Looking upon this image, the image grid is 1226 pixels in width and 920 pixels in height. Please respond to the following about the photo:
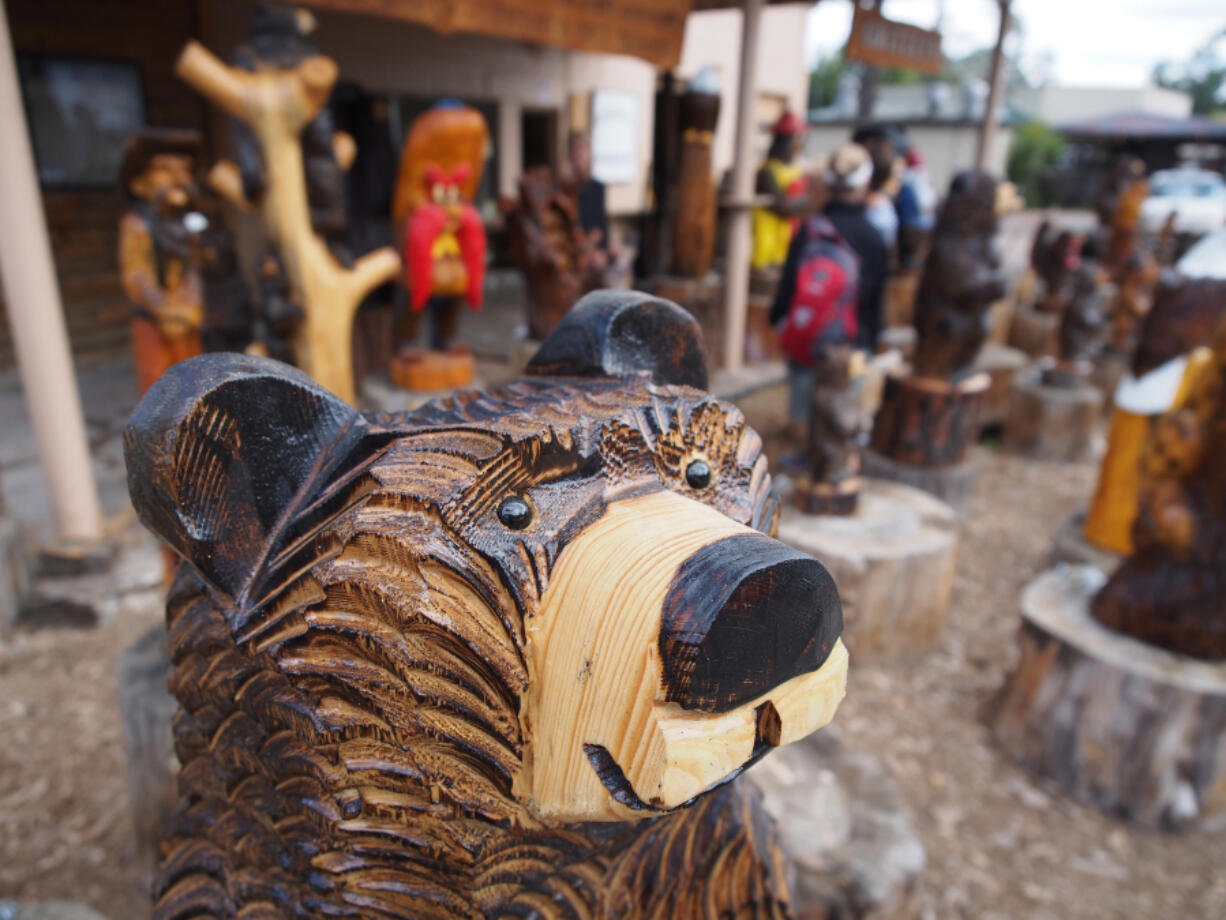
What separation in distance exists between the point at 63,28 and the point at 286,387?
5006 mm

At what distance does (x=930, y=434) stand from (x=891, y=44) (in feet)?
7.97

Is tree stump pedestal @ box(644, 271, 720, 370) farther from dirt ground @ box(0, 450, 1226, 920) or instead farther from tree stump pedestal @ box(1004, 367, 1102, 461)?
dirt ground @ box(0, 450, 1226, 920)

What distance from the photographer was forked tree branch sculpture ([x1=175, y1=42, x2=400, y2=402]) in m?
2.21

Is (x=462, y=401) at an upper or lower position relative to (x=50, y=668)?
upper

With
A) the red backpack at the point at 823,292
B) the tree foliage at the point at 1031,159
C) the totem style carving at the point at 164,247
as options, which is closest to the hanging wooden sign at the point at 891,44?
the red backpack at the point at 823,292

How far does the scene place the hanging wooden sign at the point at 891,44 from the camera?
4.38 meters

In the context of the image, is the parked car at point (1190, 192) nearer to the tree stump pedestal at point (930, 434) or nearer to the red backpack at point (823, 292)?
the tree stump pedestal at point (930, 434)

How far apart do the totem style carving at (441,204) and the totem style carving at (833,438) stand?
1.44 meters

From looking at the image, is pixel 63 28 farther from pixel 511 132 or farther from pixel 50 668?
pixel 50 668

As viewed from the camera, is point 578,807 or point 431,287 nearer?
point 578,807

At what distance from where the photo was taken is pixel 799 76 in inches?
353

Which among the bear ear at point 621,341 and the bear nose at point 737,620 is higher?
the bear ear at point 621,341

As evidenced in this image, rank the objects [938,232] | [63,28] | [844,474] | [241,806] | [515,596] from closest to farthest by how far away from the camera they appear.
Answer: [515,596] < [241,806] < [844,474] < [938,232] < [63,28]

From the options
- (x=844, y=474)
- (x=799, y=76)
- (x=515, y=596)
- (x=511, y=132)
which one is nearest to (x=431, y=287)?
(x=844, y=474)
